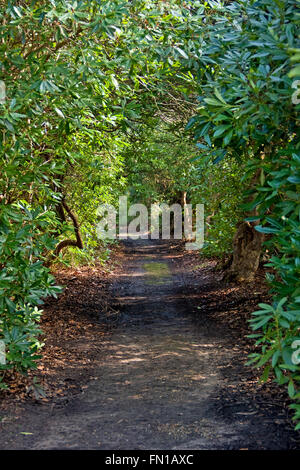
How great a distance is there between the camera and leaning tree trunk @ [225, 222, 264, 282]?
40.4 ft

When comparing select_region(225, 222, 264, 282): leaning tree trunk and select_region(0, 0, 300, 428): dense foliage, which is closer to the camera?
select_region(0, 0, 300, 428): dense foliage

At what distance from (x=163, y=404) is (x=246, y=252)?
7.49 m

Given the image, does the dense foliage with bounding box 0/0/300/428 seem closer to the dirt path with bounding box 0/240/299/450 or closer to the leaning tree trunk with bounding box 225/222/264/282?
the dirt path with bounding box 0/240/299/450

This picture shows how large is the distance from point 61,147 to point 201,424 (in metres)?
3.89

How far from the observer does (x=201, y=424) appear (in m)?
4.97

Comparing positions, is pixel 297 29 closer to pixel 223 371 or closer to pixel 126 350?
pixel 223 371

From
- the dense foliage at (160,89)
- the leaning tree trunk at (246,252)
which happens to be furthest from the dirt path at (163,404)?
the leaning tree trunk at (246,252)

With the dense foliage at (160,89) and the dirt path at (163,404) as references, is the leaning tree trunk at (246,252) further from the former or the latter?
the dense foliage at (160,89)

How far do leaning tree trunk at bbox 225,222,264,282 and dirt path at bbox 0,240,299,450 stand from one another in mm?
3219

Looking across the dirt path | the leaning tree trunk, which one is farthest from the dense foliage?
the leaning tree trunk

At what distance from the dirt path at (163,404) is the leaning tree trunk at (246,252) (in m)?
3.22

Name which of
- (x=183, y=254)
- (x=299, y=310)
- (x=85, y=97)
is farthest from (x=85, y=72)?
(x=183, y=254)

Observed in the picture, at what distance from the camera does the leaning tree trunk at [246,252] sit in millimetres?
12328

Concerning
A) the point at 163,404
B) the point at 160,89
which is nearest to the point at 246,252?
the point at 160,89
